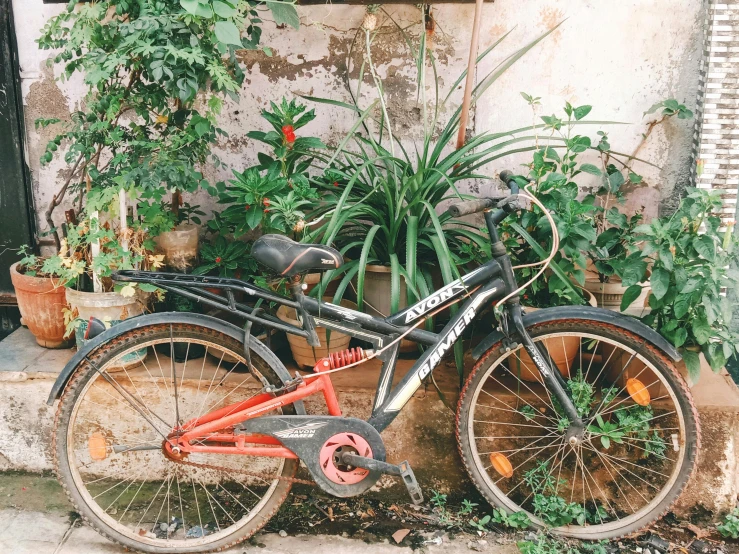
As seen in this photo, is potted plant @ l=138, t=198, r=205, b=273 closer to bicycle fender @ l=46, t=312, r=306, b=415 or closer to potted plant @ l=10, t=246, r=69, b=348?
potted plant @ l=10, t=246, r=69, b=348

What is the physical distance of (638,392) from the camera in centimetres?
319

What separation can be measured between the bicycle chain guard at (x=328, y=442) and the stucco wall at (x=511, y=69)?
166 centimetres

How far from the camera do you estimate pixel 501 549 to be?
126 inches

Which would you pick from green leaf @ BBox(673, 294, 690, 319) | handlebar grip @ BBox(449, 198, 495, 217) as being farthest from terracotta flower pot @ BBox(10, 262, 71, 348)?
green leaf @ BBox(673, 294, 690, 319)

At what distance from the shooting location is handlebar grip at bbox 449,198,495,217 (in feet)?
9.16

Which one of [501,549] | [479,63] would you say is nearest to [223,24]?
[479,63]

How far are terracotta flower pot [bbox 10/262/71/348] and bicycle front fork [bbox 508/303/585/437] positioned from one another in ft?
7.37

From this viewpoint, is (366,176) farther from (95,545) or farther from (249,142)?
(95,545)

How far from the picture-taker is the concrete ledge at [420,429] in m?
3.32

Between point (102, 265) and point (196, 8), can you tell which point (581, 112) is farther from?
point (102, 265)

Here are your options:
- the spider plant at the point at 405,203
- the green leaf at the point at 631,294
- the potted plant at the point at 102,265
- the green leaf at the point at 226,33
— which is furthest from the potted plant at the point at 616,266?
the potted plant at the point at 102,265

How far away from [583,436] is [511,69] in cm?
196

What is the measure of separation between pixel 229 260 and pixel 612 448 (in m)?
2.07

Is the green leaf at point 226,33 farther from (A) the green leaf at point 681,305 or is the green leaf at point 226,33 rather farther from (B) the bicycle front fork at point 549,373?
(A) the green leaf at point 681,305
